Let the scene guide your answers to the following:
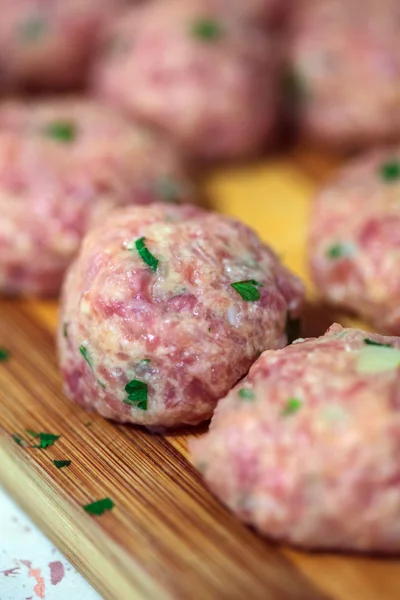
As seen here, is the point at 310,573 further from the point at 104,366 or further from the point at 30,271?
the point at 30,271

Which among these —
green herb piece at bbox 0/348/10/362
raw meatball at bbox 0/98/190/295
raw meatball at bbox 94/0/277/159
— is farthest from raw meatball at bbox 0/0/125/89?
green herb piece at bbox 0/348/10/362

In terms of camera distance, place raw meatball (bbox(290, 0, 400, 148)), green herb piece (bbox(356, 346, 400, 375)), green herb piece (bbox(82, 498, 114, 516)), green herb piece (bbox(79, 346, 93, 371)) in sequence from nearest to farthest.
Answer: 1. green herb piece (bbox(356, 346, 400, 375))
2. green herb piece (bbox(82, 498, 114, 516))
3. green herb piece (bbox(79, 346, 93, 371))
4. raw meatball (bbox(290, 0, 400, 148))

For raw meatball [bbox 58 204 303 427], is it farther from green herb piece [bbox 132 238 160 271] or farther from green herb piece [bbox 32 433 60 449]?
green herb piece [bbox 32 433 60 449]

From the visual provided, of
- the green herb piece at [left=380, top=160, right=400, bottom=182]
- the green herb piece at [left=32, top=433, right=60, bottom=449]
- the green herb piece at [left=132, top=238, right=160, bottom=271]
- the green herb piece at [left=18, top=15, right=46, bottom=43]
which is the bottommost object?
the green herb piece at [left=32, top=433, right=60, bottom=449]

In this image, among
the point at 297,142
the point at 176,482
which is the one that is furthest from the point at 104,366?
the point at 297,142

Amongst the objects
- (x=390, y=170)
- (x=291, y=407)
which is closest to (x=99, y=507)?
(x=291, y=407)

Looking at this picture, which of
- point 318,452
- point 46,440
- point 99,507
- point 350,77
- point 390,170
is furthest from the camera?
point 350,77

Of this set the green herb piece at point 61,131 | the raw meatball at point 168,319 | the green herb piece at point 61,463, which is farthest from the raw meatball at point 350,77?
the green herb piece at point 61,463

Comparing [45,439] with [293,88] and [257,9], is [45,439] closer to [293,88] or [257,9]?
[293,88]
